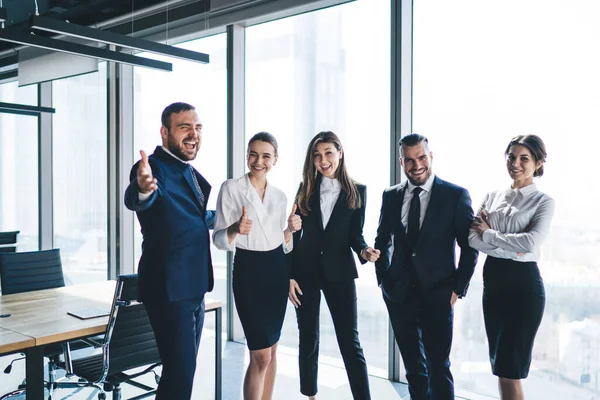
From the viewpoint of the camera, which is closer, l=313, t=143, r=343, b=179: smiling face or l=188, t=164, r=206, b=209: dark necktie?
l=188, t=164, r=206, b=209: dark necktie

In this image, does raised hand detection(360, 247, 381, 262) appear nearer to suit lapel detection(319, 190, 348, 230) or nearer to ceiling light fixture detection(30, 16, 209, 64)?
suit lapel detection(319, 190, 348, 230)

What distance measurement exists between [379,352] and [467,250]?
1761 millimetres

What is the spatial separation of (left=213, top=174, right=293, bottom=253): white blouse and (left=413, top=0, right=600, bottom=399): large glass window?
159 cm

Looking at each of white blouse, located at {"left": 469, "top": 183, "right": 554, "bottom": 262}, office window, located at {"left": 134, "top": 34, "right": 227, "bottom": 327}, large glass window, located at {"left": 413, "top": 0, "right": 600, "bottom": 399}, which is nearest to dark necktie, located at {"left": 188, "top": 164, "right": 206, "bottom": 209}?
white blouse, located at {"left": 469, "top": 183, "right": 554, "bottom": 262}

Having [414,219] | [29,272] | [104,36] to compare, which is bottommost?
[29,272]

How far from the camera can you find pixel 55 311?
2.98 metres

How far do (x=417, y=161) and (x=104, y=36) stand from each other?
2007 mm

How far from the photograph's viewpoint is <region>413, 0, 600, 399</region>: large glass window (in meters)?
3.14

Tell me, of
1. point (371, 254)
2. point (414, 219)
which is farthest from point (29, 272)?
point (414, 219)

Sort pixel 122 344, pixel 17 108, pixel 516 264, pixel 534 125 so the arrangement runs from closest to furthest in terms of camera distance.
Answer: pixel 516 264
pixel 122 344
pixel 534 125
pixel 17 108

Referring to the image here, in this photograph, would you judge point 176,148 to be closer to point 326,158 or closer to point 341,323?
point 326,158

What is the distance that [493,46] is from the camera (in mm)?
3506

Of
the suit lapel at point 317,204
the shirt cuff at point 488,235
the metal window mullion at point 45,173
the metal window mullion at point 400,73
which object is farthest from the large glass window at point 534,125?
the metal window mullion at point 45,173

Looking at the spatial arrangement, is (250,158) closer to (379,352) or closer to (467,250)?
(467,250)
